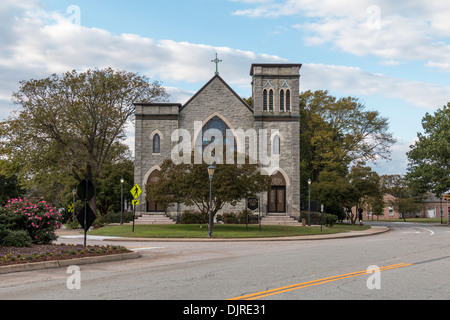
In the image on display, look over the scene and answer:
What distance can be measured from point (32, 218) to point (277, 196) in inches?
1065

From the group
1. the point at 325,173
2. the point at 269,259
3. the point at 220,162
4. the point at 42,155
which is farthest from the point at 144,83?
the point at 269,259

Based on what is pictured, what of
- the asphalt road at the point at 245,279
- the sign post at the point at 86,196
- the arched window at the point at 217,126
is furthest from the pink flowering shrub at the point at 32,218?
the arched window at the point at 217,126

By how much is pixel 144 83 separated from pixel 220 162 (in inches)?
682

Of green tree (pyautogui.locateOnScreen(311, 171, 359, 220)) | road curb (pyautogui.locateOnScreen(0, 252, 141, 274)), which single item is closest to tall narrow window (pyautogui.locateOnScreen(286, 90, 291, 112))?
green tree (pyautogui.locateOnScreen(311, 171, 359, 220))

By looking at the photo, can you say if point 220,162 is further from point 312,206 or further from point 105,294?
point 105,294

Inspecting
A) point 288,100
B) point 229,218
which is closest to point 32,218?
point 229,218

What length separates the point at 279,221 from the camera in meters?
38.8

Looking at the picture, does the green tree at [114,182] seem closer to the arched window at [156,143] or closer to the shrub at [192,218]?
the arched window at [156,143]

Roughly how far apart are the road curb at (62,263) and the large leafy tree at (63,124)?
2643 cm

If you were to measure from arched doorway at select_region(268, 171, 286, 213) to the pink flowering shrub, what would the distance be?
2550cm

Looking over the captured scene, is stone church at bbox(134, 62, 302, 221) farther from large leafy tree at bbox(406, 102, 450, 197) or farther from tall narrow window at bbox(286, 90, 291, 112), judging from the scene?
large leafy tree at bbox(406, 102, 450, 197)

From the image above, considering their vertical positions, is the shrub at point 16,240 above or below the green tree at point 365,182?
below

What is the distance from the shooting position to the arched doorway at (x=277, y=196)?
134 ft
